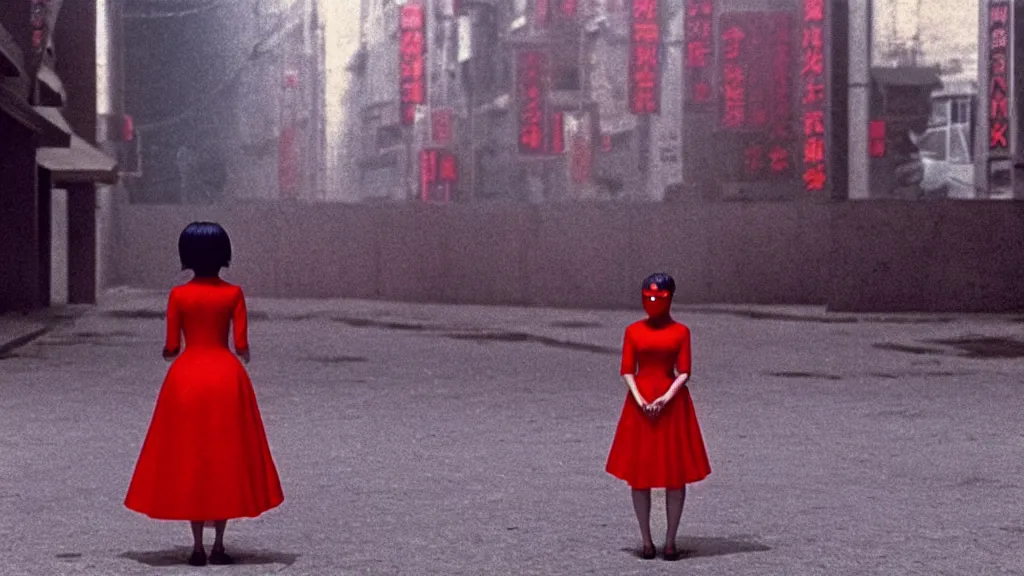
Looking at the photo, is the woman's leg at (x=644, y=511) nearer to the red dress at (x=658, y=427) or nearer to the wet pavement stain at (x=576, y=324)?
the red dress at (x=658, y=427)

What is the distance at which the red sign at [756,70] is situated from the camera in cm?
4325

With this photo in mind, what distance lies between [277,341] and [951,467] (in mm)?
13871

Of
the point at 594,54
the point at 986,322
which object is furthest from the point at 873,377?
the point at 594,54

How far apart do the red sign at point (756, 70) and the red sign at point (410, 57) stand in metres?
12.9

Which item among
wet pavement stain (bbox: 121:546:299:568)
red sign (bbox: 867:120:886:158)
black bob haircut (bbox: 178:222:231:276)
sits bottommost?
wet pavement stain (bbox: 121:546:299:568)

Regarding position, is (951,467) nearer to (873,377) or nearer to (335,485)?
(335,485)

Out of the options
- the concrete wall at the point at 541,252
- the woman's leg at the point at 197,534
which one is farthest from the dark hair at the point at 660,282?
the concrete wall at the point at 541,252

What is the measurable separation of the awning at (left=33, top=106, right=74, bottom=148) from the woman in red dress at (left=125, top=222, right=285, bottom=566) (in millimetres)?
20470

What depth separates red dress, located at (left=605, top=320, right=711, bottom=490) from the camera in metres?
6.74

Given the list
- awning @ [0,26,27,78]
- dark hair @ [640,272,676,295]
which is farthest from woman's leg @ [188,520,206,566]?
awning @ [0,26,27,78]

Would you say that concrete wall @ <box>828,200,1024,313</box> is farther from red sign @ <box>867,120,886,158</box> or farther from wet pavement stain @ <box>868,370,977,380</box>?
red sign @ <box>867,120,886,158</box>

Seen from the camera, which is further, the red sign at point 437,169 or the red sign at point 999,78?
the red sign at point 437,169

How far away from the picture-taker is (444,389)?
15656mm

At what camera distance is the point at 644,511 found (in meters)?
7.01
